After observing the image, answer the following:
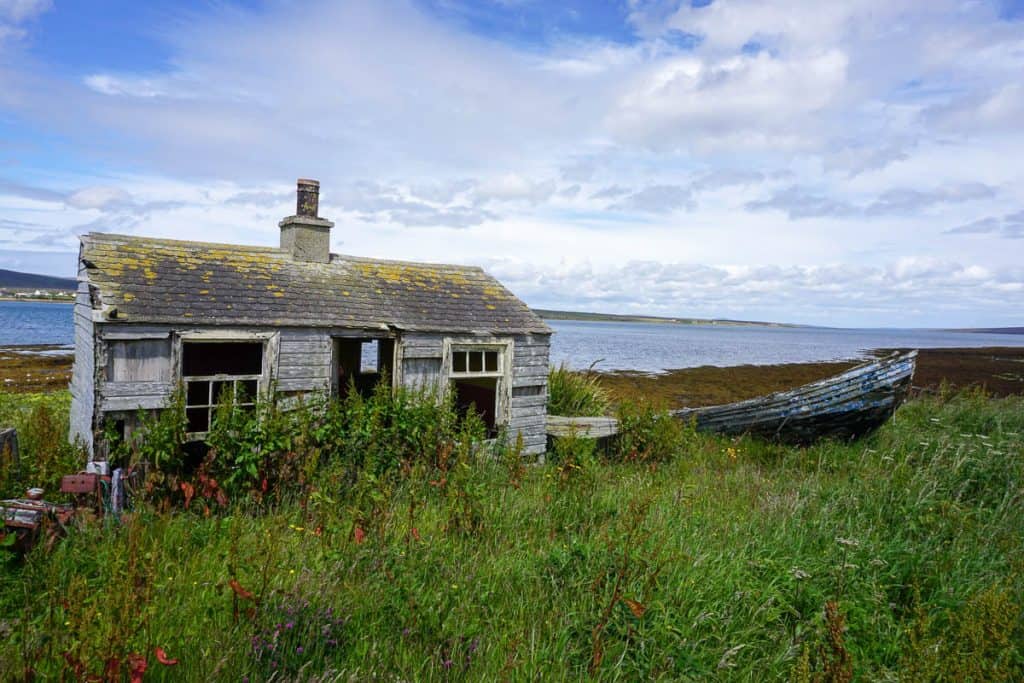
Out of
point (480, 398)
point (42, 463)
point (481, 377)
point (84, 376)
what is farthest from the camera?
point (480, 398)

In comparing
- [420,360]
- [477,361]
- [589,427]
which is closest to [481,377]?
[477,361]

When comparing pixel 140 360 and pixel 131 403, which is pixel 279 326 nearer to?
pixel 140 360

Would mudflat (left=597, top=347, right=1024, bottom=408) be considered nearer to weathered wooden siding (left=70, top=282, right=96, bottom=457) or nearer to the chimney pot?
the chimney pot

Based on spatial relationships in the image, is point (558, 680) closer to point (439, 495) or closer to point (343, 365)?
point (439, 495)

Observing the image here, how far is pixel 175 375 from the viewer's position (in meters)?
8.00

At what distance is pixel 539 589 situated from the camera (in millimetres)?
4453

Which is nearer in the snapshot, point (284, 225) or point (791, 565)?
point (791, 565)

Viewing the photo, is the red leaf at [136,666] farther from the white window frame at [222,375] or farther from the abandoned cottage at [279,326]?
the abandoned cottage at [279,326]

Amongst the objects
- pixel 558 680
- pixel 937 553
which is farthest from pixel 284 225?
pixel 937 553

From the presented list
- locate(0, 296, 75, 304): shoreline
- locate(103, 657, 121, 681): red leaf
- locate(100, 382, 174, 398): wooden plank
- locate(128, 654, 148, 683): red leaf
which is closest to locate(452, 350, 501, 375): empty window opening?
locate(100, 382, 174, 398): wooden plank

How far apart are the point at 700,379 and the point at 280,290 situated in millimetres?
28445

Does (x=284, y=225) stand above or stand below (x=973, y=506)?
above

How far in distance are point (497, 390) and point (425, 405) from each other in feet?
6.60

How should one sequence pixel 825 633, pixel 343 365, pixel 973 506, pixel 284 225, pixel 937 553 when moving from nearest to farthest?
pixel 825 633 → pixel 937 553 → pixel 973 506 → pixel 284 225 → pixel 343 365
